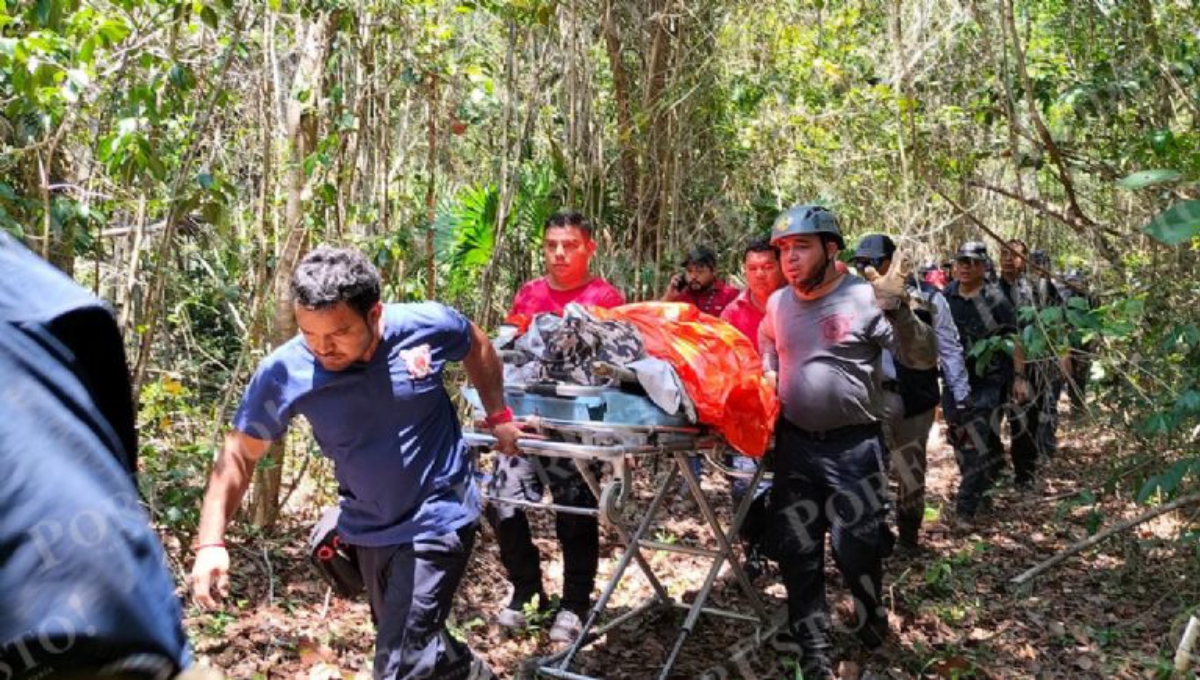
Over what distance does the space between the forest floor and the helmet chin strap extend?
1.58m

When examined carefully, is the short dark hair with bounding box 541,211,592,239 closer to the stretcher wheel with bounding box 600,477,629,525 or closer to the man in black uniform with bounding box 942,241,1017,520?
the stretcher wheel with bounding box 600,477,629,525

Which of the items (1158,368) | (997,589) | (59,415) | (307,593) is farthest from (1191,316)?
(59,415)

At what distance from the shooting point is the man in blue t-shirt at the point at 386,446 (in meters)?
3.67

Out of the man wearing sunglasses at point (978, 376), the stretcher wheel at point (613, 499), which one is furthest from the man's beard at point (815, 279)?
the man wearing sunglasses at point (978, 376)

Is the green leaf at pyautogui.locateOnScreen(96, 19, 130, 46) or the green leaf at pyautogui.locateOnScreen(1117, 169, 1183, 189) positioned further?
the green leaf at pyautogui.locateOnScreen(96, 19, 130, 46)

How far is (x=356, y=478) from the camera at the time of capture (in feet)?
12.7

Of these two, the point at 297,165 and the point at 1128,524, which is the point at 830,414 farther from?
the point at 297,165

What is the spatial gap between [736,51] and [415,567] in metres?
7.96

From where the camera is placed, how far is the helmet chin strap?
17.0 feet

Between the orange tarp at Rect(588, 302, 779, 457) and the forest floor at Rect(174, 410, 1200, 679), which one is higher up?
the orange tarp at Rect(588, 302, 779, 457)

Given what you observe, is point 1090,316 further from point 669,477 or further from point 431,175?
point 431,175

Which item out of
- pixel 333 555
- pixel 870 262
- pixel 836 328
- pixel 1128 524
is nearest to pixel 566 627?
pixel 333 555

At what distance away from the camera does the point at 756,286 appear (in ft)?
21.9

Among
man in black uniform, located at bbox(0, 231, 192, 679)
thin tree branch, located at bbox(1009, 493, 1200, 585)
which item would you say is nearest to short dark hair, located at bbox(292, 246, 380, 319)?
man in black uniform, located at bbox(0, 231, 192, 679)
